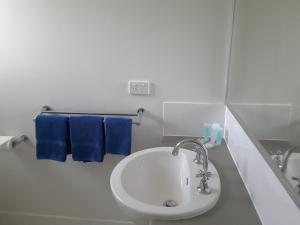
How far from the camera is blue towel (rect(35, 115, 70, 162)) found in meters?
1.43

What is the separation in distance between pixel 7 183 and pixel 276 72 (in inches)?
82.8

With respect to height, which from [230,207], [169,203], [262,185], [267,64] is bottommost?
[169,203]

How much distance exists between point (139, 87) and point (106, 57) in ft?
0.95

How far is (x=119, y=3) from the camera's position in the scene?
4.26 feet

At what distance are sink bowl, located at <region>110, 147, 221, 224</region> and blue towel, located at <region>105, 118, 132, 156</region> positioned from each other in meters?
0.22

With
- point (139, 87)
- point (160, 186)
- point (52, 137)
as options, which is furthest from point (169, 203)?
point (52, 137)

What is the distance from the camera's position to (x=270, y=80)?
93 cm

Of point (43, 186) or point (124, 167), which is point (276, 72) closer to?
point (124, 167)

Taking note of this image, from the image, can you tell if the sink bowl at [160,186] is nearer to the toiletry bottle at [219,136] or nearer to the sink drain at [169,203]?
the sink drain at [169,203]

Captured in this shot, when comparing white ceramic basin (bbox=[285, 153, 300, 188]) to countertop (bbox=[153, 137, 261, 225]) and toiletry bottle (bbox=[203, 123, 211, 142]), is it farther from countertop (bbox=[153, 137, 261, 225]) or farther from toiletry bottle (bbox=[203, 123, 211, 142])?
toiletry bottle (bbox=[203, 123, 211, 142])

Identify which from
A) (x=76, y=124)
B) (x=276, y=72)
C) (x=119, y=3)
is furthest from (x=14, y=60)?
(x=276, y=72)

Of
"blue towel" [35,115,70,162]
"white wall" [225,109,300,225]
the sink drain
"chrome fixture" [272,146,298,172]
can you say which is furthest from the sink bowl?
"blue towel" [35,115,70,162]

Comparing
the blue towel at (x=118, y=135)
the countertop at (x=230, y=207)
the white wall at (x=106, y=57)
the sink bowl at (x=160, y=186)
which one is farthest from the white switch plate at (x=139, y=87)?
the countertop at (x=230, y=207)

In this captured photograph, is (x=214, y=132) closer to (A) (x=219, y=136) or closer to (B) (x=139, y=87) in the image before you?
(A) (x=219, y=136)
